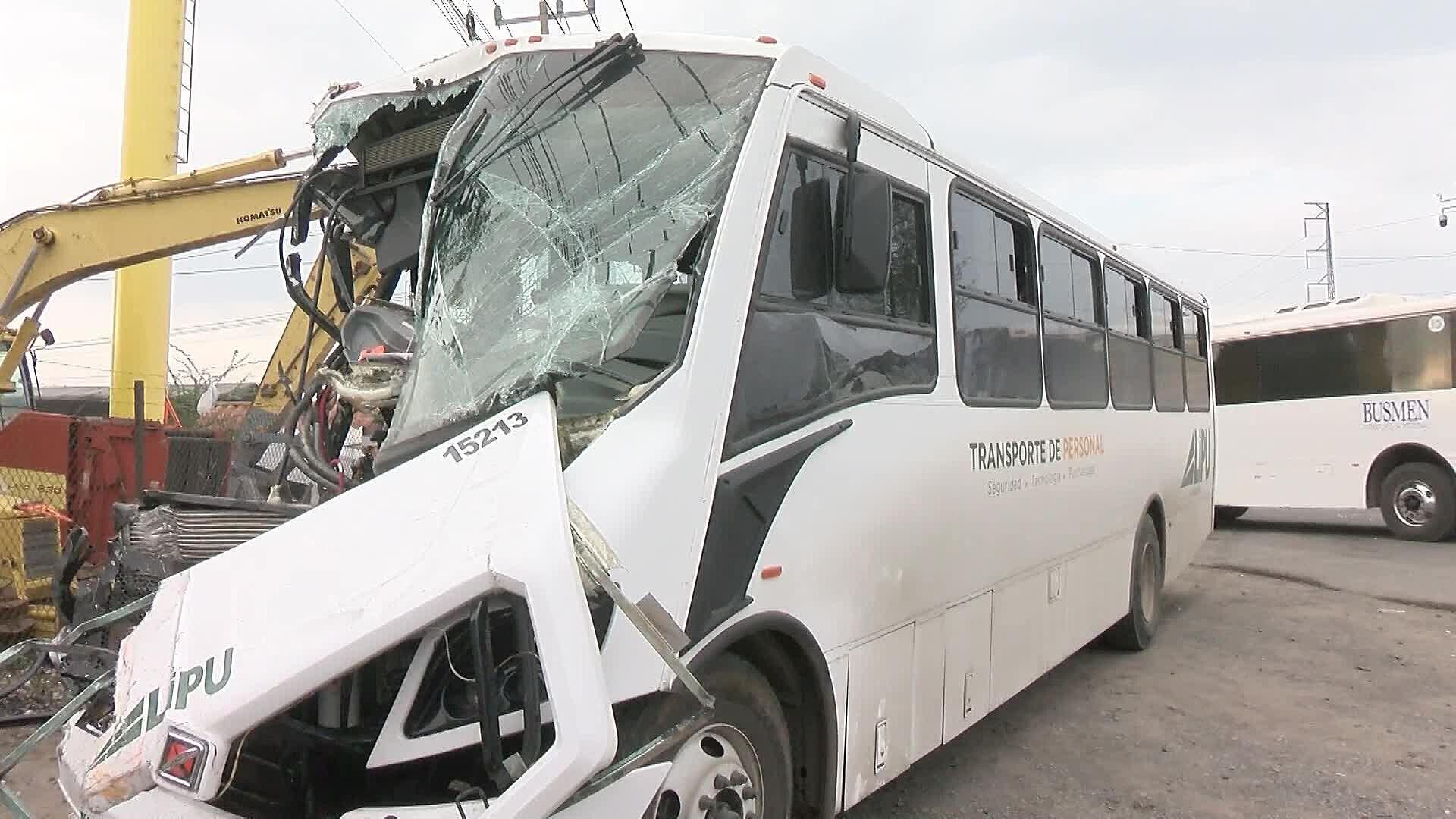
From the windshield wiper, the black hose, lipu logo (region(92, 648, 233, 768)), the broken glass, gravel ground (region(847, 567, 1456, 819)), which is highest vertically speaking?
the broken glass

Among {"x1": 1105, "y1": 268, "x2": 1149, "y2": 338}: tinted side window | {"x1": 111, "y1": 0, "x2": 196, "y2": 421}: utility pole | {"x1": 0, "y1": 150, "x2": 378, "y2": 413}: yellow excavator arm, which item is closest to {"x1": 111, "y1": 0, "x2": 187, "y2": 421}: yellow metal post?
{"x1": 111, "y1": 0, "x2": 196, "y2": 421}: utility pole

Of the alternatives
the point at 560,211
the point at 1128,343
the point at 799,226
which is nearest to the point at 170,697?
the point at 560,211

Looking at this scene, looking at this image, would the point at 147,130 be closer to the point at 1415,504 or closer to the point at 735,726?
the point at 735,726

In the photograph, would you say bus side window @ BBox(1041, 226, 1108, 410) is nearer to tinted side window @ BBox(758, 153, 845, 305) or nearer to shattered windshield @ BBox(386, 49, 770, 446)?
tinted side window @ BBox(758, 153, 845, 305)

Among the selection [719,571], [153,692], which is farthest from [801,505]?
[153,692]

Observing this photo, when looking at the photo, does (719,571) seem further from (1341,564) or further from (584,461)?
(1341,564)

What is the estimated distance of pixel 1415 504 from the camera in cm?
1394

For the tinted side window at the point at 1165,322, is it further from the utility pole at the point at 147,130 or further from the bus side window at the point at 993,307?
the utility pole at the point at 147,130

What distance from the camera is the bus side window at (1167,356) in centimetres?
848

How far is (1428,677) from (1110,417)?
9.75 feet

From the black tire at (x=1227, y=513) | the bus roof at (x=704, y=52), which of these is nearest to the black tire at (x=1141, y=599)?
the bus roof at (x=704, y=52)

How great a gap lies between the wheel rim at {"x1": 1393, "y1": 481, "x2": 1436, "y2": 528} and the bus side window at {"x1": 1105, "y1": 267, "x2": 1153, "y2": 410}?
27.8 ft

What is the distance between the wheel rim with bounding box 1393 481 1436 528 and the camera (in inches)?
542

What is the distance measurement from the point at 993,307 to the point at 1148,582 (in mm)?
4270
